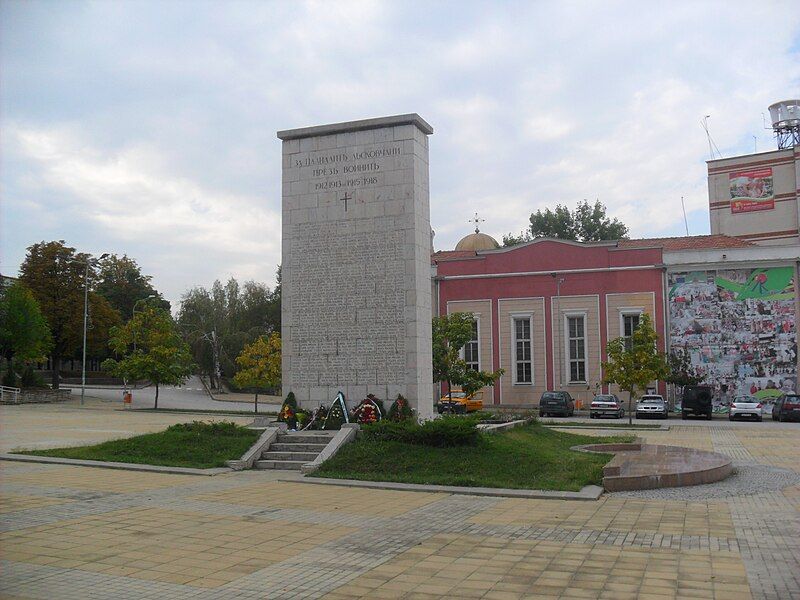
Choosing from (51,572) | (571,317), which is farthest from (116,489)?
(571,317)

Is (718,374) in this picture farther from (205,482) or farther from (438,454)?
(205,482)

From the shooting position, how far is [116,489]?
42.3ft

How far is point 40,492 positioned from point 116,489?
117 cm

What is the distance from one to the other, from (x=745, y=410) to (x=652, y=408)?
4754 millimetres

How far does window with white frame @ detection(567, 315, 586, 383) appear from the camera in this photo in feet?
159

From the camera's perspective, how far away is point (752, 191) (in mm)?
57875

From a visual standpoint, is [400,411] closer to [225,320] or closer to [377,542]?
[377,542]

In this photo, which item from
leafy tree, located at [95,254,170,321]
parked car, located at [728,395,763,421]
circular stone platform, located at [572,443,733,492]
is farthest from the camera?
leafy tree, located at [95,254,170,321]

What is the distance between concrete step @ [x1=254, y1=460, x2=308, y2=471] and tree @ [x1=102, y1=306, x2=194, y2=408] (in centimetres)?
3156

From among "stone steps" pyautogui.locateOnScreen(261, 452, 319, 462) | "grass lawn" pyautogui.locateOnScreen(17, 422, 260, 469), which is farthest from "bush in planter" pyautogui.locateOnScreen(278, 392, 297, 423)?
"stone steps" pyautogui.locateOnScreen(261, 452, 319, 462)

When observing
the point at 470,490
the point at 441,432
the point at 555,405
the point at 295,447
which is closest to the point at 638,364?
the point at 555,405

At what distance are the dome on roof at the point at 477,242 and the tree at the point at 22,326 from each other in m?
33.8

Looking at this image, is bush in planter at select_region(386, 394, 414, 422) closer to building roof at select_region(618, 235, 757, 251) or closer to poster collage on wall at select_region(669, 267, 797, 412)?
poster collage on wall at select_region(669, 267, 797, 412)

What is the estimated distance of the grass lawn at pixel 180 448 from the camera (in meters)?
16.2
